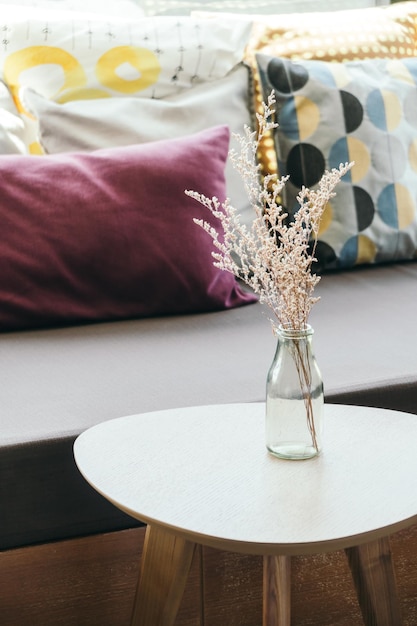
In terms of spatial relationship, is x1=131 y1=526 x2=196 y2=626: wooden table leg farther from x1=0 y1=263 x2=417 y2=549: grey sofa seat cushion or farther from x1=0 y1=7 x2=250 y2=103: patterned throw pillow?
x1=0 y1=7 x2=250 y2=103: patterned throw pillow

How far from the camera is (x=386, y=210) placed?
1956 millimetres

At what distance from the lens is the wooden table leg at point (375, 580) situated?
1078 mm

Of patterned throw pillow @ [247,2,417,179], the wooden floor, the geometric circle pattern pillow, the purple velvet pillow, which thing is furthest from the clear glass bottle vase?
patterned throw pillow @ [247,2,417,179]

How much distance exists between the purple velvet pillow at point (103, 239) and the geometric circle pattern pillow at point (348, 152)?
0.34 m

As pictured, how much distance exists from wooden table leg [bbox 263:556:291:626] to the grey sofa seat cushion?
0.26 metres

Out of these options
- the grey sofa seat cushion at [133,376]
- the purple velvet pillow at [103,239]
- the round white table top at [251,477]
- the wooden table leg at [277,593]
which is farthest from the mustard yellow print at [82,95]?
the wooden table leg at [277,593]

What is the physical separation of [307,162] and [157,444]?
106 centimetres

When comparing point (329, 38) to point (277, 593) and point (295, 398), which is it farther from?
point (277, 593)

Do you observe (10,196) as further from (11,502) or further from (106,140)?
(11,502)

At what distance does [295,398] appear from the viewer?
0.96 metres

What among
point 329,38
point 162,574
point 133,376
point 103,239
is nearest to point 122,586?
point 162,574

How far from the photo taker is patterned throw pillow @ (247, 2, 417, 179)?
6.92 feet

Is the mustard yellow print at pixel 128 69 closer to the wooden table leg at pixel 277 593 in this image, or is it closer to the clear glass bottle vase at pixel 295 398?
the clear glass bottle vase at pixel 295 398

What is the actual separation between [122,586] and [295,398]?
392 millimetres
